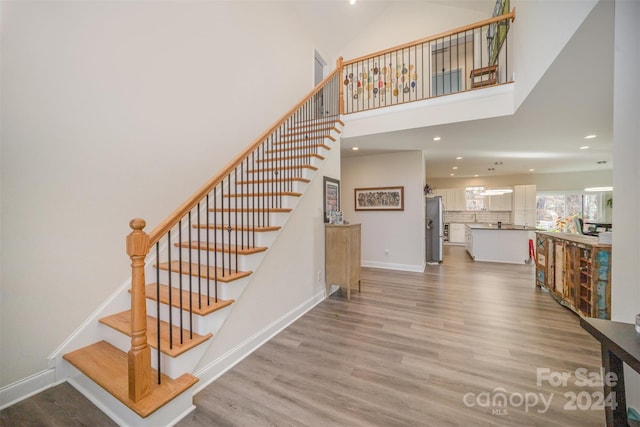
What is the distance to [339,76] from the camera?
4.72 m

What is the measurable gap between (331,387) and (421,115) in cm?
376

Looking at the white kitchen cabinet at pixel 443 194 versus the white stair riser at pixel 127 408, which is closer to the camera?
the white stair riser at pixel 127 408

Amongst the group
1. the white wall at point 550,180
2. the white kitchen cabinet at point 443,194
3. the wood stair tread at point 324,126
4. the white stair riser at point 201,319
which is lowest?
the white stair riser at point 201,319

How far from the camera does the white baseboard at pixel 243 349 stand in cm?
193

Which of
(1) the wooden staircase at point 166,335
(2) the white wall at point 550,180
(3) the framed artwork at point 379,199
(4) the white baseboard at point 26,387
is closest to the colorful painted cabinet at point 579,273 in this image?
(3) the framed artwork at point 379,199

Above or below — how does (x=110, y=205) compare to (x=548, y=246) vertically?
above

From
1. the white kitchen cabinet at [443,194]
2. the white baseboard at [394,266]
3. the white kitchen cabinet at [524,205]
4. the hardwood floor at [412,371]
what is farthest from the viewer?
the white kitchen cabinet at [443,194]

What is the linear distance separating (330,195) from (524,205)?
322 inches

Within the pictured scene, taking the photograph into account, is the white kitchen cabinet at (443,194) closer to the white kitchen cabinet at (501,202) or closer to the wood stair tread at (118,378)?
the white kitchen cabinet at (501,202)

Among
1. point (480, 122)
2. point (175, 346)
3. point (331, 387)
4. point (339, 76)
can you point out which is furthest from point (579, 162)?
point (175, 346)

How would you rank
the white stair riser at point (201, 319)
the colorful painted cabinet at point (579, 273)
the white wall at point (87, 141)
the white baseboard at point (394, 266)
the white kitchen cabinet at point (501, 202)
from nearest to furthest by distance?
the white wall at point (87, 141) < the white stair riser at point (201, 319) < the colorful painted cabinet at point (579, 273) < the white baseboard at point (394, 266) < the white kitchen cabinet at point (501, 202)

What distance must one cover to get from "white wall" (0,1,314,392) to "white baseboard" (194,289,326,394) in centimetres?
116

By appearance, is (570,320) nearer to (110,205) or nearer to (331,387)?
(331,387)

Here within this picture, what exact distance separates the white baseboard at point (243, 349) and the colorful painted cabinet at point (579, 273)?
3.31 meters
